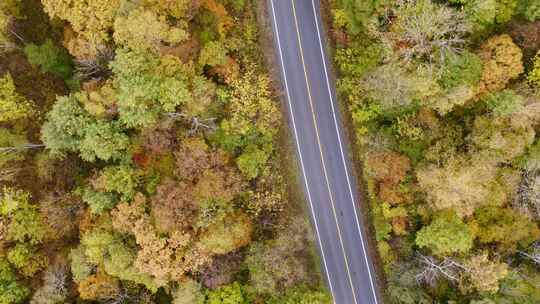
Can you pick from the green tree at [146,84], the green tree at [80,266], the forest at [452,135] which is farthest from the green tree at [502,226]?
the green tree at [80,266]

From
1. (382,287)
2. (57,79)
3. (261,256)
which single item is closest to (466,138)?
(382,287)

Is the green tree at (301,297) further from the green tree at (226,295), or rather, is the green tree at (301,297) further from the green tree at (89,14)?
the green tree at (89,14)

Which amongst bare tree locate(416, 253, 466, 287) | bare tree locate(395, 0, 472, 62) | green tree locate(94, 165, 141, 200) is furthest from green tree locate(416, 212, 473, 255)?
green tree locate(94, 165, 141, 200)

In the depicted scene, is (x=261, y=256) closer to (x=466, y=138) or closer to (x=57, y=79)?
(x=466, y=138)

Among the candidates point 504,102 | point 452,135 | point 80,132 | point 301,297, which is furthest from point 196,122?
point 504,102

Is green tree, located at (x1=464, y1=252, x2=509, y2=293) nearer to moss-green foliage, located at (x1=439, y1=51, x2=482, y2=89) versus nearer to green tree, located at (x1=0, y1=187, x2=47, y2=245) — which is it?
moss-green foliage, located at (x1=439, y1=51, x2=482, y2=89)

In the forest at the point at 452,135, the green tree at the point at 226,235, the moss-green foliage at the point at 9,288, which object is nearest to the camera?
the forest at the point at 452,135
